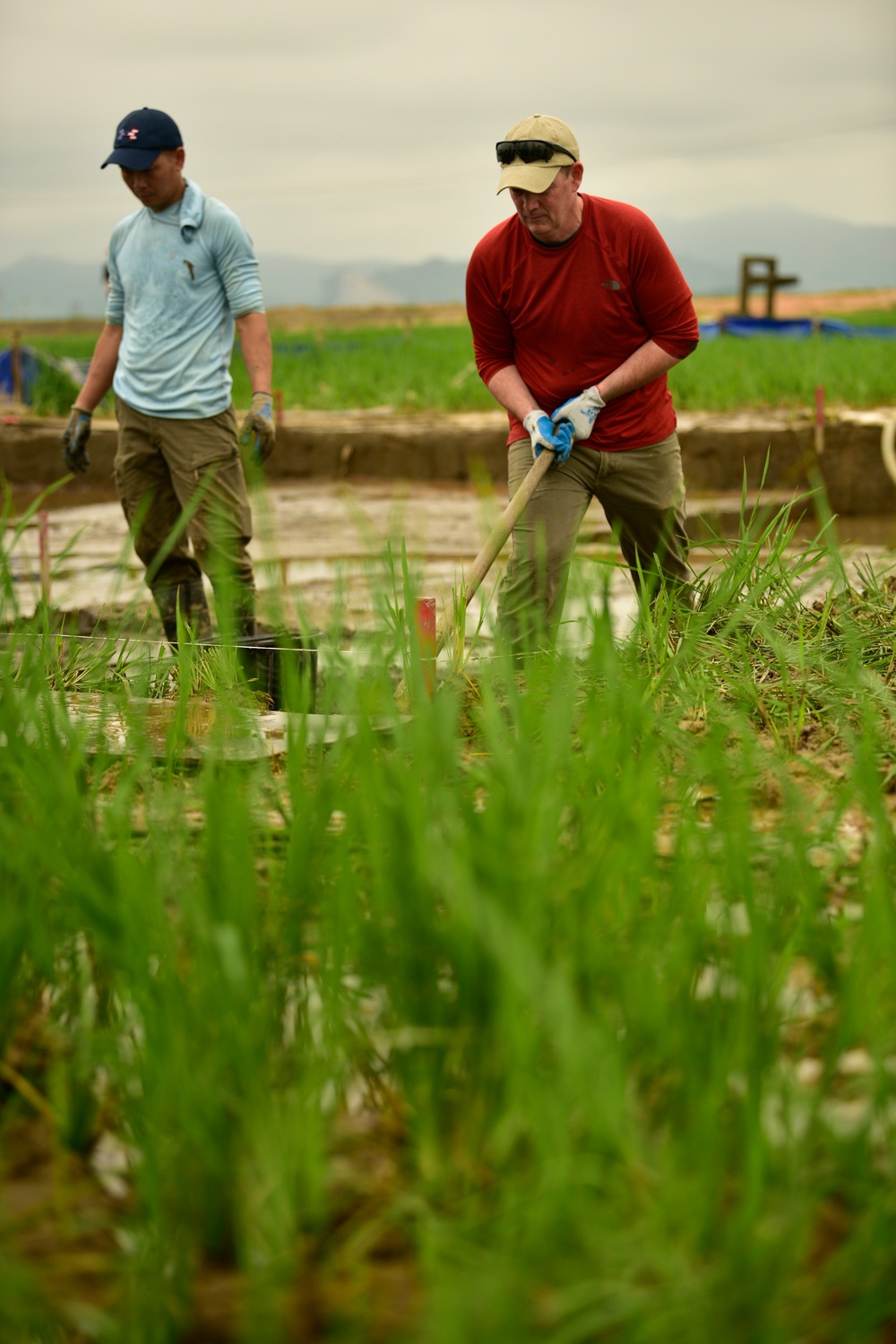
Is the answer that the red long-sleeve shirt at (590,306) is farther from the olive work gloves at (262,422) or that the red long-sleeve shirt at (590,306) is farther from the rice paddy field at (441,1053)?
the rice paddy field at (441,1053)

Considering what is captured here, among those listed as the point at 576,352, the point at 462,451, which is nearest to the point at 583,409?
the point at 576,352

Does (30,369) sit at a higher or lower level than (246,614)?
higher

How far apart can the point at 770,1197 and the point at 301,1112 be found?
1.41 ft

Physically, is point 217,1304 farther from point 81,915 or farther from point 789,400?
point 789,400

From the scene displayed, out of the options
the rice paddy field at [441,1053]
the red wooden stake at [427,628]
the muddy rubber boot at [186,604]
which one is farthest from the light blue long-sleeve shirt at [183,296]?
the rice paddy field at [441,1053]

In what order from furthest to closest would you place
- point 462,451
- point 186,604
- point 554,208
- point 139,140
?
1. point 462,451
2. point 186,604
3. point 139,140
4. point 554,208

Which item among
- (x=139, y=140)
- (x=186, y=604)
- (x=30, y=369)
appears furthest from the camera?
(x=30, y=369)

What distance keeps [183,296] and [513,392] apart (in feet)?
4.48

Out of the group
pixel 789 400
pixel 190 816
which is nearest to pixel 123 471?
pixel 190 816

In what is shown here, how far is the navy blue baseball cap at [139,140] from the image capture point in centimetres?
397

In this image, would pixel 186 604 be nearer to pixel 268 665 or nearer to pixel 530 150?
pixel 268 665

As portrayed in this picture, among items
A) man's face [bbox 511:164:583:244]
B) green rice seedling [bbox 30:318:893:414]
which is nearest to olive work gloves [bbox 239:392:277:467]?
man's face [bbox 511:164:583:244]

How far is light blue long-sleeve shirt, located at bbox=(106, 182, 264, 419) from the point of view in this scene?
4.23 metres

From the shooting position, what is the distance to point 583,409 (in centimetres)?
345
